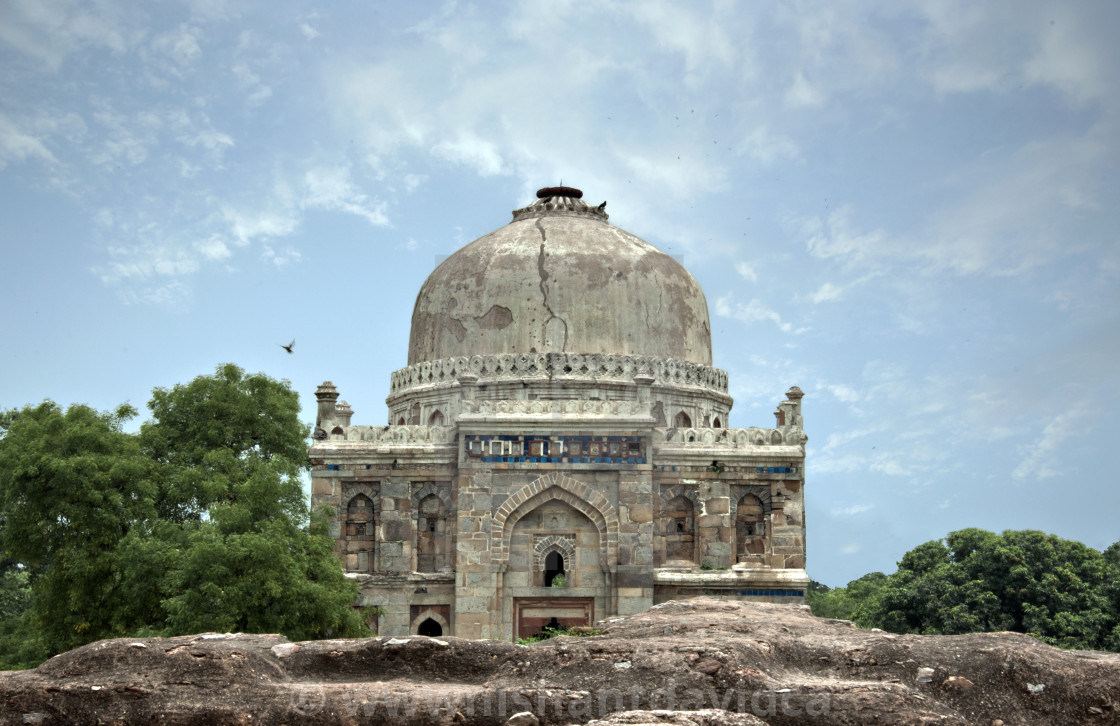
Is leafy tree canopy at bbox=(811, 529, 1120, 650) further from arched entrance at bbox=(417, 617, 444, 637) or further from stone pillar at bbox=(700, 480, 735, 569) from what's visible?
arched entrance at bbox=(417, 617, 444, 637)

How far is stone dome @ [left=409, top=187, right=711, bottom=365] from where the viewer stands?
23047 millimetres

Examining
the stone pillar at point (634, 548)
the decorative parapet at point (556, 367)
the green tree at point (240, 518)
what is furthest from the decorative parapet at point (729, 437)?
the green tree at point (240, 518)

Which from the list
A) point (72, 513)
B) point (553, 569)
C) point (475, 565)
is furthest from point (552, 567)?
point (72, 513)

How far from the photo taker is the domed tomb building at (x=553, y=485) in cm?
2000

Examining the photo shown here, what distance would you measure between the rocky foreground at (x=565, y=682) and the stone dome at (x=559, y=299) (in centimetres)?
1381

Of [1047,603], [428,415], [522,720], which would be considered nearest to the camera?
[522,720]

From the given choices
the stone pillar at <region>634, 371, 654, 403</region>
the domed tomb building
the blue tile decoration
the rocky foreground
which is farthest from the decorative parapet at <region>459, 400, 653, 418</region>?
the rocky foreground

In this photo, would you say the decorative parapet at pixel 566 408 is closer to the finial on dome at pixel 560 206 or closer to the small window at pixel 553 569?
the small window at pixel 553 569

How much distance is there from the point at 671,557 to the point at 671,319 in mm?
5498

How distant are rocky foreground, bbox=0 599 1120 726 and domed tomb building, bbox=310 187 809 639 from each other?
10.6 metres

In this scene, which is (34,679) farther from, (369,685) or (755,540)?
(755,540)

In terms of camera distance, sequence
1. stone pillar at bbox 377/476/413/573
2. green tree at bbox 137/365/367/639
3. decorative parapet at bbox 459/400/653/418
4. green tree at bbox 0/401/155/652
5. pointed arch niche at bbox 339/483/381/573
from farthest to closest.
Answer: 1. pointed arch niche at bbox 339/483/381/573
2. stone pillar at bbox 377/476/413/573
3. decorative parapet at bbox 459/400/653/418
4. green tree at bbox 0/401/155/652
5. green tree at bbox 137/365/367/639

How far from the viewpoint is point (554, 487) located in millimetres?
20203

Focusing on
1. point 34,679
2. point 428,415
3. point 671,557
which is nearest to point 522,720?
point 34,679
